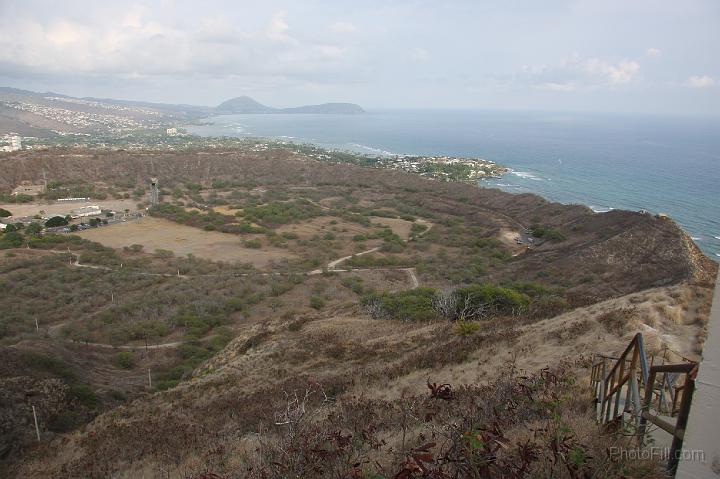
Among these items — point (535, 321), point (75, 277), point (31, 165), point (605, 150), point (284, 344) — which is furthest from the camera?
point (605, 150)

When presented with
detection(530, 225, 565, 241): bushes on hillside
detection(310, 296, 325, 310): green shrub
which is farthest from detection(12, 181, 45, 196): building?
detection(530, 225, 565, 241): bushes on hillside

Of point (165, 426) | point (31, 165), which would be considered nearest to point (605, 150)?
point (31, 165)

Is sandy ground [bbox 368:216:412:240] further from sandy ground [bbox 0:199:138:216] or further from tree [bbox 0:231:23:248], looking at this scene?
tree [bbox 0:231:23:248]

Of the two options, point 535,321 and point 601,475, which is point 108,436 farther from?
point 535,321

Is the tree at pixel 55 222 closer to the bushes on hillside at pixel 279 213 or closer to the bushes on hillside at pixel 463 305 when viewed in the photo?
the bushes on hillside at pixel 279 213

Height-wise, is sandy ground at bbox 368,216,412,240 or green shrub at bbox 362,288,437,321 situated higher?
green shrub at bbox 362,288,437,321

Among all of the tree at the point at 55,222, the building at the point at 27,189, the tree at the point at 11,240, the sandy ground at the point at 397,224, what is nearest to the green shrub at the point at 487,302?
the sandy ground at the point at 397,224
